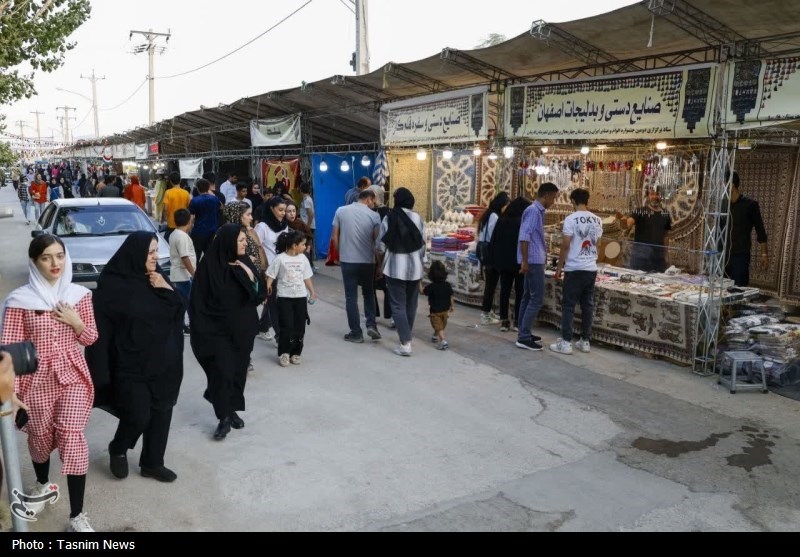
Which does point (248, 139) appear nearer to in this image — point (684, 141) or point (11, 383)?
point (684, 141)

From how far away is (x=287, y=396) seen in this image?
239 inches

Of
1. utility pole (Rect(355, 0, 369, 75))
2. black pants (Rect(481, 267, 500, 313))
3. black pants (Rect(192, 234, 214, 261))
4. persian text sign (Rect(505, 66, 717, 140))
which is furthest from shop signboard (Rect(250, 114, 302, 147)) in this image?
black pants (Rect(481, 267, 500, 313))

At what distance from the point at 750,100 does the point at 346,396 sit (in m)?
4.69

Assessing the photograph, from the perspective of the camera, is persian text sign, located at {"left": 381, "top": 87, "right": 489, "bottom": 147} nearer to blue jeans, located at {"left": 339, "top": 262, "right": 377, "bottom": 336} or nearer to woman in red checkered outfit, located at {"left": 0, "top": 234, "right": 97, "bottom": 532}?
blue jeans, located at {"left": 339, "top": 262, "right": 377, "bottom": 336}

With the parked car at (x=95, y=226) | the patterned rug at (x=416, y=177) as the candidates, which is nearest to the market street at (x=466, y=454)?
the parked car at (x=95, y=226)

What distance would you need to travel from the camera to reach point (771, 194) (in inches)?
396

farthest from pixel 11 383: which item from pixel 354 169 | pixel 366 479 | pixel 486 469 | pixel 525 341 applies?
pixel 354 169

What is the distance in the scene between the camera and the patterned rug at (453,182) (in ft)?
47.0

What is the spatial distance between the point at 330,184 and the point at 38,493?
1084cm

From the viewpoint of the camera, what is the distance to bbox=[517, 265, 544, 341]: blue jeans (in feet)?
25.4

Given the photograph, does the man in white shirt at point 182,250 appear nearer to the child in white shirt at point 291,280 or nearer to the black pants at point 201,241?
the child in white shirt at point 291,280

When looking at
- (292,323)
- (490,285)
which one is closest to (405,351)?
(292,323)

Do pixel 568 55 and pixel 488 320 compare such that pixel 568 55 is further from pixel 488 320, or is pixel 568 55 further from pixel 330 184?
pixel 330 184

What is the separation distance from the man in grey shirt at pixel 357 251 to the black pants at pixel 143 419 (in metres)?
3.86
